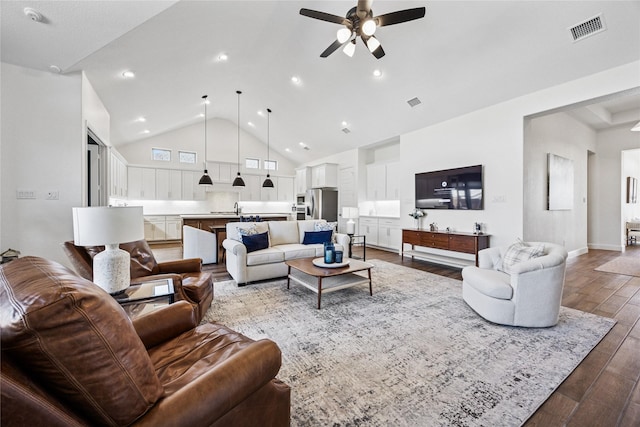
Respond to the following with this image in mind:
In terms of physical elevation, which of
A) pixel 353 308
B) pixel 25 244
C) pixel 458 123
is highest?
pixel 458 123

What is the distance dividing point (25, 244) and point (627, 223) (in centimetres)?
1245

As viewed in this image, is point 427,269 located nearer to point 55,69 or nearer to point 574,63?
point 574,63

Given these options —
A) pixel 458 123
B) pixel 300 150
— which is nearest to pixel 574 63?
pixel 458 123

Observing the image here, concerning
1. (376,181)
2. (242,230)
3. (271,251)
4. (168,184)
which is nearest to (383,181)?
→ (376,181)

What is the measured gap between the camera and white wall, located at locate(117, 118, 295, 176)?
805 cm

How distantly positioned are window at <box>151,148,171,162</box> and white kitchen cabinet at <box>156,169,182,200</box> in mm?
442

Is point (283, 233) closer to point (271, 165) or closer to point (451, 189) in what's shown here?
point (451, 189)

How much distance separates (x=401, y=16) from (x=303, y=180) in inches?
275

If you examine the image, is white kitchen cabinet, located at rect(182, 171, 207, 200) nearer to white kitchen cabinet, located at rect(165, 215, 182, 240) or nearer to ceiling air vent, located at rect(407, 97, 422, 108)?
white kitchen cabinet, located at rect(165, 215, 182, 240)

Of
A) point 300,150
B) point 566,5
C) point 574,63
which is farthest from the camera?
point 300,150

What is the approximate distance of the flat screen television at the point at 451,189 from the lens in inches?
187

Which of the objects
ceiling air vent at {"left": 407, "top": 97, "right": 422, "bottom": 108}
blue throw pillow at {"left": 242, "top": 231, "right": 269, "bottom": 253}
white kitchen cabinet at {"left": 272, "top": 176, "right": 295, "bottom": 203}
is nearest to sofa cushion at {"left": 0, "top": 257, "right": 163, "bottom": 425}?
blue throw pillow at {"left": 242, "top": 231, "right": 269, "bottom": 253}

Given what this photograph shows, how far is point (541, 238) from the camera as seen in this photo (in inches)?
191

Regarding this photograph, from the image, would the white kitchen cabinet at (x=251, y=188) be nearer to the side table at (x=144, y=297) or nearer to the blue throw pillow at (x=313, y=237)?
the blue throw pillow at (x=313, y=237)
